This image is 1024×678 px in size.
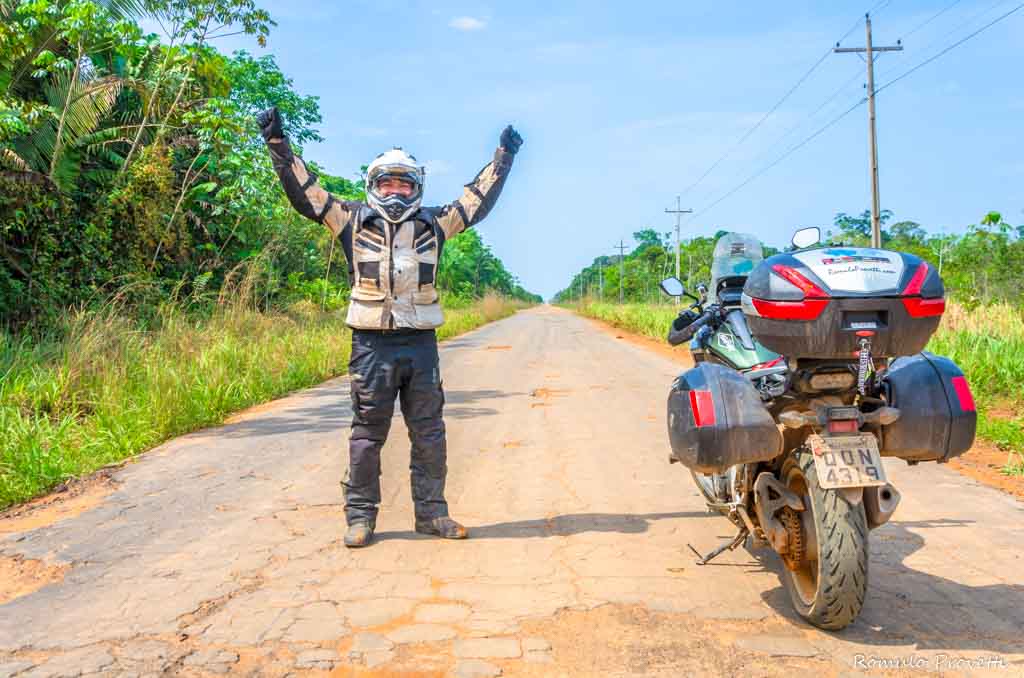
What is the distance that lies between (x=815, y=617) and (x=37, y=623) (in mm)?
2999

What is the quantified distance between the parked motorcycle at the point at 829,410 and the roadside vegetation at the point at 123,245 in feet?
15.0

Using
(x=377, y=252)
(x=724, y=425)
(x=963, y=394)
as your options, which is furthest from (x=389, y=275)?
(x=963, y=394)

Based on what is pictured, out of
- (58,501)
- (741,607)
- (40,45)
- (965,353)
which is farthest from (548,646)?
(40,45)

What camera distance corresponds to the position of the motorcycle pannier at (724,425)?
3.21 metres

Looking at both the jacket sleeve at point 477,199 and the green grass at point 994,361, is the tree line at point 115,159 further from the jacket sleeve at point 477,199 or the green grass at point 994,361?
the green grass at point 994,361

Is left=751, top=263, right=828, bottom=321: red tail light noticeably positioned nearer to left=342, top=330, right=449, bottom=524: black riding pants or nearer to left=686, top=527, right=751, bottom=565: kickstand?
left=686, top=527, right=751, bottom=565: kickstand

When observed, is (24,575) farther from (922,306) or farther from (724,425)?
(922,306)

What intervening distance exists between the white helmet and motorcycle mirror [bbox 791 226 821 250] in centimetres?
194

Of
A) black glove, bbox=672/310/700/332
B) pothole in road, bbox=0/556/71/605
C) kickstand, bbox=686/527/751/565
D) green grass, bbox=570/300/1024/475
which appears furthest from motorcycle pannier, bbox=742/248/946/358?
green grass, bbox=570/300/1024/475

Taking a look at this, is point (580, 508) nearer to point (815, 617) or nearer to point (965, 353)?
point (815, 617)

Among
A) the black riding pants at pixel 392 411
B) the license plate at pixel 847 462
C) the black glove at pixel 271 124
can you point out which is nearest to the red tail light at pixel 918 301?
the license plate at pixel 847 462

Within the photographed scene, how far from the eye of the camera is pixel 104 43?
1139 cm

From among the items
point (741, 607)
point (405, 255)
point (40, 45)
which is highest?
point (40, 45)

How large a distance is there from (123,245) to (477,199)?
10.0 m
